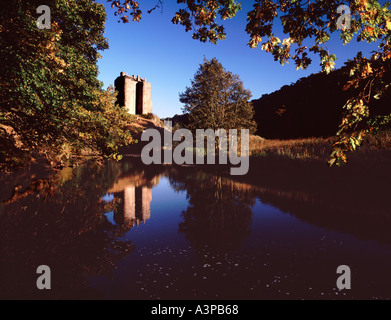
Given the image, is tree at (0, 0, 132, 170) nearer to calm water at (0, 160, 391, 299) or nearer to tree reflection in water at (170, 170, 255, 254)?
calm water at (0, 160, 391, 299)

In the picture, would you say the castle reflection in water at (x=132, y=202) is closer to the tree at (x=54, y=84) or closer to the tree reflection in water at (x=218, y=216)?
the tree reflection in water at (x=218, y=216)

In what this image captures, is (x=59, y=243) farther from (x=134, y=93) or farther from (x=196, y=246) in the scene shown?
(x=134, y=93)

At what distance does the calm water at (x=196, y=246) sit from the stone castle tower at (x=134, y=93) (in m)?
72.1

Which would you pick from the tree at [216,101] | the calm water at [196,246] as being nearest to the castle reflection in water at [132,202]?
the calm water at [196,246]

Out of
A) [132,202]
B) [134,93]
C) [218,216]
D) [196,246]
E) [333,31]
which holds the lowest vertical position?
[196,246]

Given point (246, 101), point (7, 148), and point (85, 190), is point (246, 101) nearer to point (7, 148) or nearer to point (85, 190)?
point (85, 190)

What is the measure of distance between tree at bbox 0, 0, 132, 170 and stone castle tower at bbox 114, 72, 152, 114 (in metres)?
69.3

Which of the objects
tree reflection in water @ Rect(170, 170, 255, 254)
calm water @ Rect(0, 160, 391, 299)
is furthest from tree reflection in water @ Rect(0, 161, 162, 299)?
tree reflection in water @ Rect(170, 170, 255, 254)

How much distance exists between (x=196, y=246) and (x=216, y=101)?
25331 mm

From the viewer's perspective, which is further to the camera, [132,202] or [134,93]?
[134,93]

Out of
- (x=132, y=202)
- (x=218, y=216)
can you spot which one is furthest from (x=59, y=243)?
(x=218, y=216)

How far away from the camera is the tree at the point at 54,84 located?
6641mm

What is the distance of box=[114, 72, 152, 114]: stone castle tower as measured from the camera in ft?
257

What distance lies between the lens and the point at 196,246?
6.20 metres
